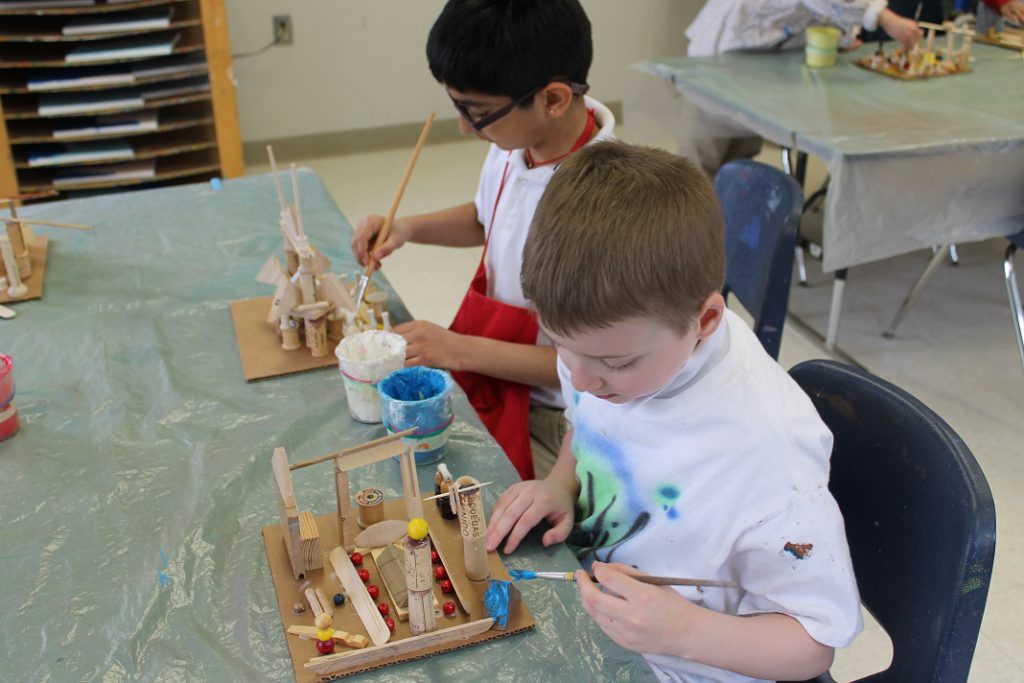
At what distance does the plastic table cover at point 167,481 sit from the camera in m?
0.83

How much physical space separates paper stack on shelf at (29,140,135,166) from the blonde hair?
9.12 ft

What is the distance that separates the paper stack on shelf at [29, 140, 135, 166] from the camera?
316 centimetres

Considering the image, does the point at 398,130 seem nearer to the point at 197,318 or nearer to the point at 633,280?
the point at 197,318

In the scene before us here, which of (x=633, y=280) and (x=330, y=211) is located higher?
(x=633, y=280)

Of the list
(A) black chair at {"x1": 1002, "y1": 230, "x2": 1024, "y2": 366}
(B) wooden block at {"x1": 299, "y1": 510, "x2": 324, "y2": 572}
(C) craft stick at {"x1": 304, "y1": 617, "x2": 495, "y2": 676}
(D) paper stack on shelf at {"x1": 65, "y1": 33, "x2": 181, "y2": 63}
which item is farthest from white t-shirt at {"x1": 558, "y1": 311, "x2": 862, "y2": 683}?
(D) paper stack on shelf at {"x1": 65, "y1": 33, "x2": 181, "y2": 63}

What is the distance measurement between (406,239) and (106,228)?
1.83 feet

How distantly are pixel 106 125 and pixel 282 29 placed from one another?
3.06 feet

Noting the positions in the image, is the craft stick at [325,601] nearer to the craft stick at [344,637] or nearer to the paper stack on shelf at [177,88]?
the craft stick at [344,637]

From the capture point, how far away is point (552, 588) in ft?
2.95

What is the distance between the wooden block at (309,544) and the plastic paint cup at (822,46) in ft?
7.79

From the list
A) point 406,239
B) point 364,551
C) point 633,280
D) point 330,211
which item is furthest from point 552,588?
point 330,211

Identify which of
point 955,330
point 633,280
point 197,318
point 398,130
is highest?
point 633,280

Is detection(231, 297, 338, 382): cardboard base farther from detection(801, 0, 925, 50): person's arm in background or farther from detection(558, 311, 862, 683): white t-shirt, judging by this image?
detection(801, 0, 925, 50): person's arm in background

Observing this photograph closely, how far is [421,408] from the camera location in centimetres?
104
